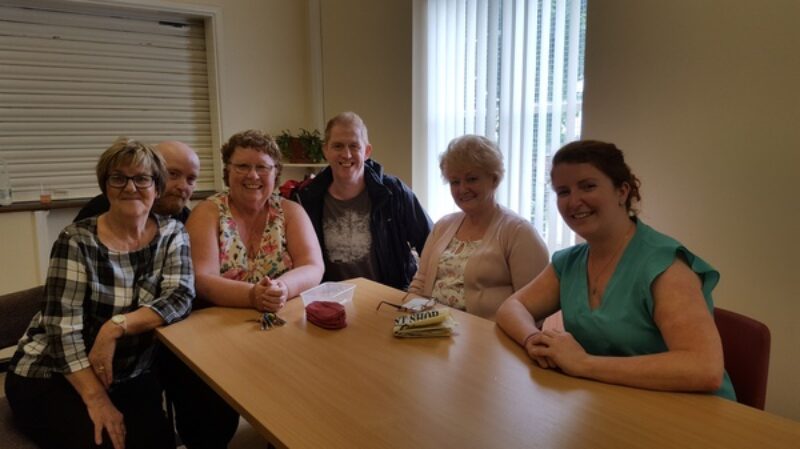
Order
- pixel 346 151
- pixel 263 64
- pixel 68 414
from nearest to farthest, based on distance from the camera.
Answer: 1. pixel 68 414
2. pixel 346 151
3. pixel 263 64

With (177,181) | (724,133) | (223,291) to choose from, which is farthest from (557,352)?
(177,181)

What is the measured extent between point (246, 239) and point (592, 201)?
1.25 metres

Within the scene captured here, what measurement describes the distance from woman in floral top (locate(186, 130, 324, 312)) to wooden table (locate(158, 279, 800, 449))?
13.0 inches

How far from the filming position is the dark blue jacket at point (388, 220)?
2414 millimetres

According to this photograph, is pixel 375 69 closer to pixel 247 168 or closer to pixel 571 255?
pixel 247 168

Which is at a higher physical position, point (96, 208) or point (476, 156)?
point (476, 156)

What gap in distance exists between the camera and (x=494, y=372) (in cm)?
125

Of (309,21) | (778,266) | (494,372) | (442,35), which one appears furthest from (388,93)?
(494,372)

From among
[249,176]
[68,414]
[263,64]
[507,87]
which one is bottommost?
[68,414]

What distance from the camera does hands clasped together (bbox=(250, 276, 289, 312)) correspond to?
1.74 metres

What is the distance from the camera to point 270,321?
1.62 meters

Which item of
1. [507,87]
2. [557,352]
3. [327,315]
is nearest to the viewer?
[557,352]

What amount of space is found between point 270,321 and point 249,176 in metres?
0.60

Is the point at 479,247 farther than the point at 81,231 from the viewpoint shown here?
Yes
